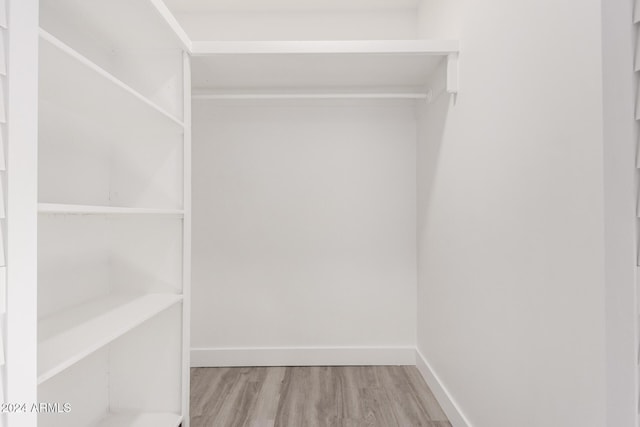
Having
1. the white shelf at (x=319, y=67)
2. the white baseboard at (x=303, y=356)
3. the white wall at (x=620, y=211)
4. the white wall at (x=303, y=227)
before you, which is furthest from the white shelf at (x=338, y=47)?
the white baseboard at (x=303, y=356)

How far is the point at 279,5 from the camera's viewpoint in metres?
2.78

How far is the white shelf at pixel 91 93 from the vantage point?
110 cm

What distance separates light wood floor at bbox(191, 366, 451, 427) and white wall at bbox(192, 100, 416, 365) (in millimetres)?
181

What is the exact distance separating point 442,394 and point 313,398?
0.68 metres

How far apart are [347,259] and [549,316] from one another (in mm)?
1702

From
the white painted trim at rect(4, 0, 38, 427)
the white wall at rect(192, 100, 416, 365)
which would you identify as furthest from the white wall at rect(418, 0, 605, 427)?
the white painted trim at rect(4, 0, 38, 427)

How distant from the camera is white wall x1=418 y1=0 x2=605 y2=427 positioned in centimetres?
97

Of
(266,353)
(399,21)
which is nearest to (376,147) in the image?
(399,21)

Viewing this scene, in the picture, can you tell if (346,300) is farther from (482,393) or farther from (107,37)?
(107,37)

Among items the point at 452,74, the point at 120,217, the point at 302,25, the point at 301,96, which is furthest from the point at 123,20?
the point at 302,25

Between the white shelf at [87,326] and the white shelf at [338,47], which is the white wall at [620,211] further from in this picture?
the white shelf at [338,47]

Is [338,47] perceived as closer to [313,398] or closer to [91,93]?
[91,93]

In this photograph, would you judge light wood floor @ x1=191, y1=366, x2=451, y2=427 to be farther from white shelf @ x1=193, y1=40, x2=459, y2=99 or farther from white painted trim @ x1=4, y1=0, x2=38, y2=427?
white shelf @ x1=193, y1=40, x2=459, y2=99

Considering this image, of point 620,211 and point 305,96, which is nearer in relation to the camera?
point 620,211
